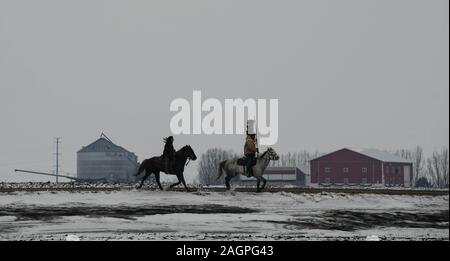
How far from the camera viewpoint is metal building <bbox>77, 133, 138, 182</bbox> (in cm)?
12012

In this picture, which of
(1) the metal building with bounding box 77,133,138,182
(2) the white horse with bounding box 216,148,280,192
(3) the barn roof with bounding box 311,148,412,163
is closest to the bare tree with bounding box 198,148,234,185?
(1) the metal building with bounding box 77,133,138,182

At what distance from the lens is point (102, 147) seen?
124 metres

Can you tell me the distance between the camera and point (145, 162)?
36.3 m

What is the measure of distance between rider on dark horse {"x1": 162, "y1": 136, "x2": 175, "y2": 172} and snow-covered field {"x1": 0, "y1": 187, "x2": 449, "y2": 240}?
1.85 meters

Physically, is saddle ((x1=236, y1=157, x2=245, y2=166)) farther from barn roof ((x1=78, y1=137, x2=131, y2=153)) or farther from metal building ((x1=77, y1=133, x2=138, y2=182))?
barn roof ((x1=78, y1=137, x2=131, y2=153))

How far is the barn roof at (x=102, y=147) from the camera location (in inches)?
4836

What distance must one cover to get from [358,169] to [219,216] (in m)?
70.1

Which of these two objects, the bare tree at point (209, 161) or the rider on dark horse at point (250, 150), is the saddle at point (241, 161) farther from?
the bare tree at point (209, 161)

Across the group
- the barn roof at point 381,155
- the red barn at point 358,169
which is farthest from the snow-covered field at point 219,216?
the barn roof at point 381,155

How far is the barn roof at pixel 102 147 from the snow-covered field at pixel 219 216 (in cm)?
8980

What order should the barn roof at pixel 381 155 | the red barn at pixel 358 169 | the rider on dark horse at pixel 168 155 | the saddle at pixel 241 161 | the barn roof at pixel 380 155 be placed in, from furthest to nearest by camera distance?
the barn roof at pixel 381 155, the barn roof at pixel 380 155, the red barn at pixel 358 169, the saddle at pixel 241 161, the rider on dark horse at pixel 168 155
